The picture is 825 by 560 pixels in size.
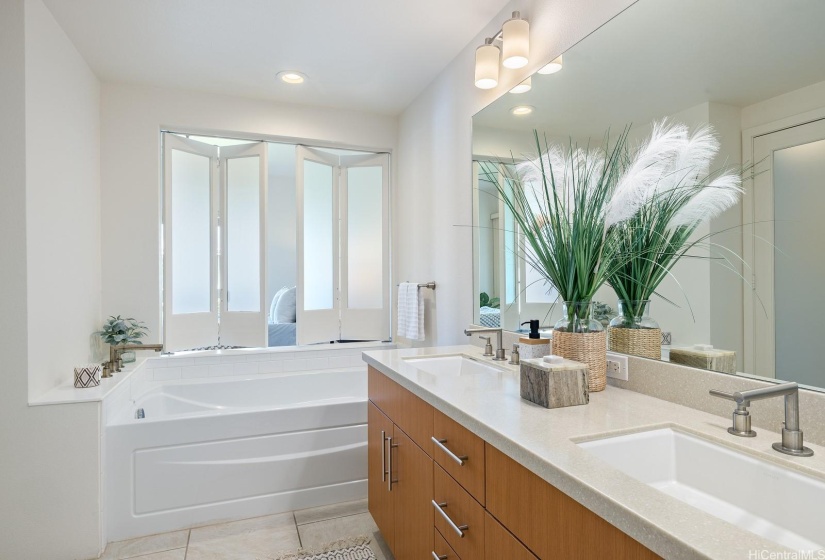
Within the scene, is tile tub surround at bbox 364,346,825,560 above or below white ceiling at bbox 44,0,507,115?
below

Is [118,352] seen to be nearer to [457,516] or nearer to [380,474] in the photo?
[380,474]

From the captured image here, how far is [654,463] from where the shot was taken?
1052mm

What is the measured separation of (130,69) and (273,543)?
285cm

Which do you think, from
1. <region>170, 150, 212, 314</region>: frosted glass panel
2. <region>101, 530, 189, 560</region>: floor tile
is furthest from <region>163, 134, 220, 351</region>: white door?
<region>101, 530, 189, 560</region>: floor tile

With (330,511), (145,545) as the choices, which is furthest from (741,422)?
(145,545)

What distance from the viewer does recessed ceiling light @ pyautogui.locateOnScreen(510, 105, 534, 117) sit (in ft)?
6.65

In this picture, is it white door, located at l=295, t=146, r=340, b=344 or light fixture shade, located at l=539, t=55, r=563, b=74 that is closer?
light fixture shade, located at l=539, t=55, r=563, b=74

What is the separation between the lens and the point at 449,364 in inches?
85.0

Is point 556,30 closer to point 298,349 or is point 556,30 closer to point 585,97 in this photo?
point 585,97

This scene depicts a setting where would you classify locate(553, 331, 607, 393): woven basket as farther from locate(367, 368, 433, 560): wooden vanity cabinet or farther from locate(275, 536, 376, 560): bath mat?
locate(275, 536, 376, 560): bath mat

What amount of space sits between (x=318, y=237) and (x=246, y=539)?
7.06ft

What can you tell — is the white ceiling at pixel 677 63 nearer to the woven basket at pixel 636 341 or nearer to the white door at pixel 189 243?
the woven basket at pixel 636 341

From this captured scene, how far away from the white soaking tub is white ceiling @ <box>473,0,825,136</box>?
6.14 feet

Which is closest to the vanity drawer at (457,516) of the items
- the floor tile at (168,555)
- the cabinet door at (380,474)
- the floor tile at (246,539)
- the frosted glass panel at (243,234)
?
the cabinet door at (380,474)
